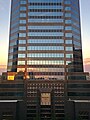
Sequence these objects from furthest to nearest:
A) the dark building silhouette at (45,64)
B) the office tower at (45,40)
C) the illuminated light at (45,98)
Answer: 1. the office tower at (45,40)
2. the dark building silhouette at (45,64)
3. the illuminated light at (45,98)

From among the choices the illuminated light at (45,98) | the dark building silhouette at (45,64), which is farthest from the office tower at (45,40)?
the illuminated light at (45,98)

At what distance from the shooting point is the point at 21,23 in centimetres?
11038

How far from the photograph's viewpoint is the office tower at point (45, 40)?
105250 millimetres

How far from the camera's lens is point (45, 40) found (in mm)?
108812

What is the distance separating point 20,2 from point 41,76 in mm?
54621

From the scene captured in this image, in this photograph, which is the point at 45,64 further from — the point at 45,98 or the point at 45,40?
the point at 45,98

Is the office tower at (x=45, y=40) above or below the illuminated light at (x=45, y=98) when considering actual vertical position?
above

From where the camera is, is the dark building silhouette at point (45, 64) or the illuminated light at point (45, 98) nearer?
the illuminated light at point (45, 98)

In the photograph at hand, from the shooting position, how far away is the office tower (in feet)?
345

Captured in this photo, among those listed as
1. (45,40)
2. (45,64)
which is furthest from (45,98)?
(45,40)

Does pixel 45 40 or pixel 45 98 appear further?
pixel 45 40

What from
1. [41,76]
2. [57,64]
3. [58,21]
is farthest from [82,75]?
[58,21]

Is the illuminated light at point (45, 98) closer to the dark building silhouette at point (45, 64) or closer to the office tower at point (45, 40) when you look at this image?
the dark building silhouette at point (45, 64)

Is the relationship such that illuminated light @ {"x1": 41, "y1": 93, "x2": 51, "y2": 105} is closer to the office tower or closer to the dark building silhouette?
the dark building silhouette
